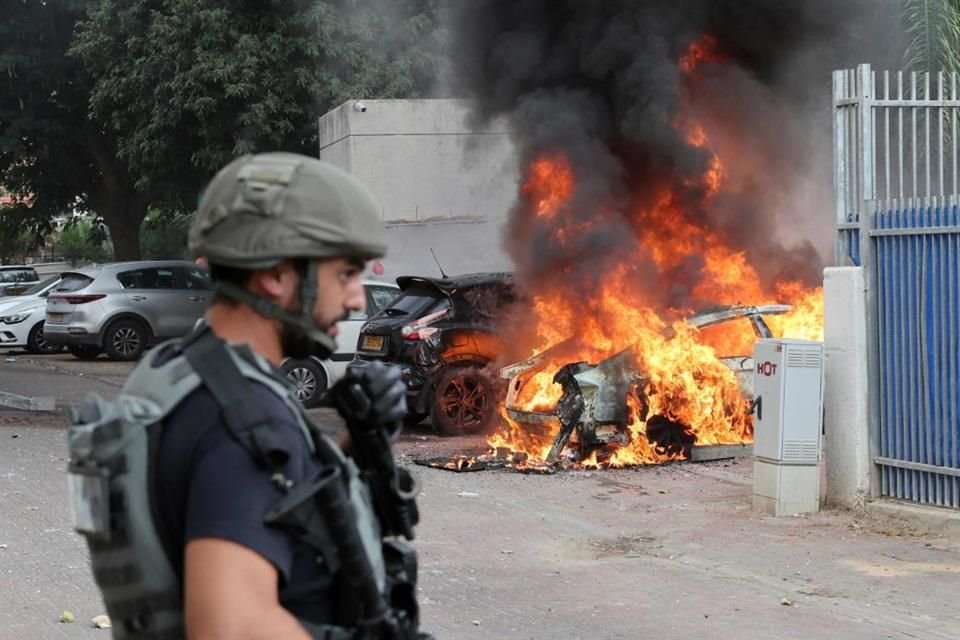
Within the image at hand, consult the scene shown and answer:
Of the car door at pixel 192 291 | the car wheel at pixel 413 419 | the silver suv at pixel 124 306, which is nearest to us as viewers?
the car wheel at pixel 413 419

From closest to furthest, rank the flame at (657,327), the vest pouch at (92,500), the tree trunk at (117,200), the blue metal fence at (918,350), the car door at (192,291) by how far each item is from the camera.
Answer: the vest pouch at (92,500) → the blue metal fence at (918,350) → the flame at (657,327) → the car door at (192,291) → the tree trunk at (117,200)

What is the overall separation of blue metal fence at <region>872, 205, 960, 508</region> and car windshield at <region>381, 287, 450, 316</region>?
18.0 ft

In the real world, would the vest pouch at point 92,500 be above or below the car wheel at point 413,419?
above

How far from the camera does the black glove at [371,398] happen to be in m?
2.35

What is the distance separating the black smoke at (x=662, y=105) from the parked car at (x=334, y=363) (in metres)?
1.92

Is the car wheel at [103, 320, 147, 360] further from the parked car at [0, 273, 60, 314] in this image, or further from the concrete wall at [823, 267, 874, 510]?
the concrete wall at [823, 267, 874, 510]

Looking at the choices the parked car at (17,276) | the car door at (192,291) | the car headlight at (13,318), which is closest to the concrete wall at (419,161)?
the car door at (192,291)

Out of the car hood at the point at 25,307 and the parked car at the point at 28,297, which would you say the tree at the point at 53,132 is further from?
the car hood at the point at 25,307

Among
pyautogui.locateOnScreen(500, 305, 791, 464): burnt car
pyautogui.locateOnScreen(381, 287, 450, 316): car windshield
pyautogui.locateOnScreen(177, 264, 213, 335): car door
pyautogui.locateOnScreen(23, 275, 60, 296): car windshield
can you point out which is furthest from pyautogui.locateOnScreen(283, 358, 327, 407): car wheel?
pyautogui.locateOnScreen(23, 275, 60, 296): car windshield

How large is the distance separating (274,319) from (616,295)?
1125 centimetres

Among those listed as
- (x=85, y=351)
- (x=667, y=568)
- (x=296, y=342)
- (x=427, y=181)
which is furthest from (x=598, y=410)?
(x=85, y=351)

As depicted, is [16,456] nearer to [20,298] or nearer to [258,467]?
[258,467]

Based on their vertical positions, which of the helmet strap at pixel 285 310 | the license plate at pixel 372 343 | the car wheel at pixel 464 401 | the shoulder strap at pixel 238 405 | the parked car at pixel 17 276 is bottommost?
the car wheel at pixel 464 401

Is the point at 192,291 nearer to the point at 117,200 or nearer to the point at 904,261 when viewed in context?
the point at 117,200
